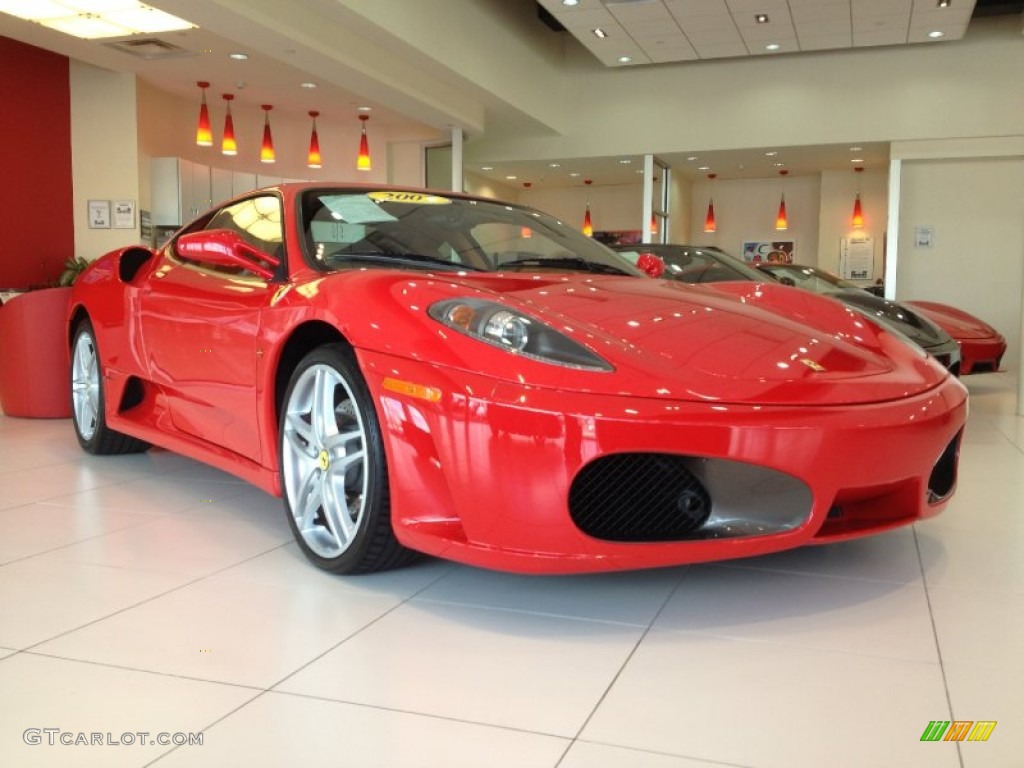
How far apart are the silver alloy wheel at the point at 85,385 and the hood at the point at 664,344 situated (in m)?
2.11

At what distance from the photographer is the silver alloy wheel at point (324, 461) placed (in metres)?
2.25

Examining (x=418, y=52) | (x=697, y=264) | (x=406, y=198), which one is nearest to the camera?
(x=406, y=198)

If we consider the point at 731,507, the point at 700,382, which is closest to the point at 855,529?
the point at 731,507

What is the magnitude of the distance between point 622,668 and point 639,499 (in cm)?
35

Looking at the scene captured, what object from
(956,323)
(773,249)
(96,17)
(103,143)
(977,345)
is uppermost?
(96,17)

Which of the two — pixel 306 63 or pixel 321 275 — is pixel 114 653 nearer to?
pixel 321 275

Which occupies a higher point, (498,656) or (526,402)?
(526,402)

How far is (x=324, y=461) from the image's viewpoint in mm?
2291

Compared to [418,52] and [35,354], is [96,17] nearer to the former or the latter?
[418,52]

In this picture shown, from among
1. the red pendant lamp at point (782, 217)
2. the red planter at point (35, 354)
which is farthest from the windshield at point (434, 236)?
the red pendant lamp at point (782, 217)

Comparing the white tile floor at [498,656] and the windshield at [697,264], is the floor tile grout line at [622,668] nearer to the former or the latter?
the white tile floor at [498,656]

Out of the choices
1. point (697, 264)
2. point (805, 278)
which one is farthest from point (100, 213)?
point (805, 278)

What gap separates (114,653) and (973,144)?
40.1 feet

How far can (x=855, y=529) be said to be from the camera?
2.05m
